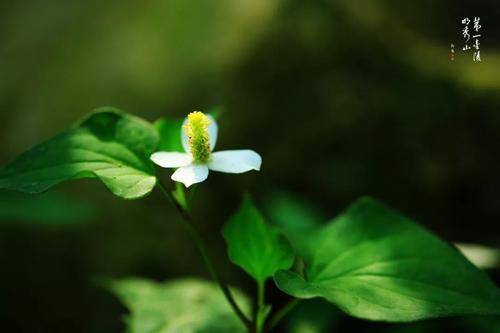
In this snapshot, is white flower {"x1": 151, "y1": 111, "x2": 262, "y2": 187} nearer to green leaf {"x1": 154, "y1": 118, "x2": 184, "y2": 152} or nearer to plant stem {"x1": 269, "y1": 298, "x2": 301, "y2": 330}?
green leaf {"x1": 154, "y1": 118, "x2": 184, "y2": 152}

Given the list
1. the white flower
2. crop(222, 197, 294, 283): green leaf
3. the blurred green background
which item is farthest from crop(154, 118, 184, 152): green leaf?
the blurred green background

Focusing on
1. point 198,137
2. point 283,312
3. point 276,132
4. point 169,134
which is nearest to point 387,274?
point 283,312

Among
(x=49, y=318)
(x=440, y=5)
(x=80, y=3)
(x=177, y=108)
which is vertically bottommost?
(x=49, y=318)

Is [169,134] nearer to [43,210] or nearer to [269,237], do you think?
[269,237]

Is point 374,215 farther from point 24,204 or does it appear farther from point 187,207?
point 24,204

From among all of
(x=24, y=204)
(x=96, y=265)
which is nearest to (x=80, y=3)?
(x=24, y=204)

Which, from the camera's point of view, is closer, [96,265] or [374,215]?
[374,215]
